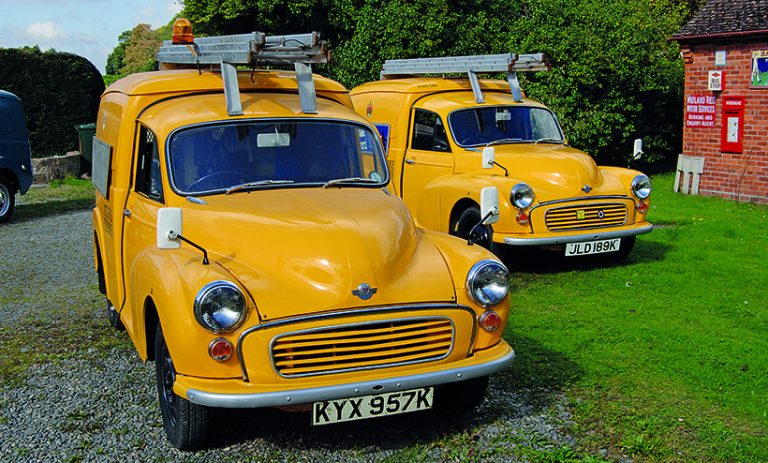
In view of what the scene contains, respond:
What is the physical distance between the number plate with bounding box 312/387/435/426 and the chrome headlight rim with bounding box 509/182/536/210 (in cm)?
461

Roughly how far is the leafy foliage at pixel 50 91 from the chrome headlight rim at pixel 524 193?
46.8 ft

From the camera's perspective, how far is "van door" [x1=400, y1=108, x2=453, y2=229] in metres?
9.94

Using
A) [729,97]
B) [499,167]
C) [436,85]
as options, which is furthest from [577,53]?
[499,167]

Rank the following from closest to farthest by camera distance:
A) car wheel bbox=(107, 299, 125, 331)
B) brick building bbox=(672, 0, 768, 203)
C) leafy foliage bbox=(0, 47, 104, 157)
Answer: car wheel bbox=(107, 299, 125, 331)
brick building bbox=(672, 0, 768, 203)
leafy foliage bbox=(0, 47, 104, 157)

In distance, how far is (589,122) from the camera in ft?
57.7

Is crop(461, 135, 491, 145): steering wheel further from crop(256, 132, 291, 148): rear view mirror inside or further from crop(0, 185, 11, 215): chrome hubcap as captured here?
crop(0, 185, 11, 215): chrome hubcap

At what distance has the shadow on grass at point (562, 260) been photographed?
9694 millimetres

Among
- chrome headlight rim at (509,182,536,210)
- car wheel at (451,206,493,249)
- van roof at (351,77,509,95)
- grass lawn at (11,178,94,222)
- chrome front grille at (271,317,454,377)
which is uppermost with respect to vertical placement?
van roof at (351,77,509,95)

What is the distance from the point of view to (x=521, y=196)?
9.03 metres

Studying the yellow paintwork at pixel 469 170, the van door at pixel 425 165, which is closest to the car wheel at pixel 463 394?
the yellow paintwork at pixel 469 170

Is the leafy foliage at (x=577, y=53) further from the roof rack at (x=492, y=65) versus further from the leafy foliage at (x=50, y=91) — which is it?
the roof rack at (x=492, y=65)

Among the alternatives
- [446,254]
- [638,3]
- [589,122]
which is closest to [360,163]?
[446,254]

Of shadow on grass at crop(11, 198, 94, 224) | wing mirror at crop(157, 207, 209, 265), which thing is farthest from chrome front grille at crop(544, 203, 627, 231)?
shadow on grass at crop(11, 198, 94, 224)

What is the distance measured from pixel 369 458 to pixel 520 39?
1465 cm
